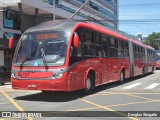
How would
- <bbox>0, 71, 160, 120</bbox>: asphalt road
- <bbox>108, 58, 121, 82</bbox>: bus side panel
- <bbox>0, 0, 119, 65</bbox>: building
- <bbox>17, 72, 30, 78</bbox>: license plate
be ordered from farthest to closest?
<bbox>0, 0, 119, 65</bbox>: building → <bbox>108, 58, 121, 82</bbox>: bus side panel → <bbox>17, 72, 30, 78</bbox>: license plate → <bbox>0, 71, 160, 120</bbox>: asphalt road

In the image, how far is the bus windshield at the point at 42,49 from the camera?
507 inches

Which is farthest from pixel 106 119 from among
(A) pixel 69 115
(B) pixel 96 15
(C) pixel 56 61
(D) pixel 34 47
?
(B) pixel 96 15

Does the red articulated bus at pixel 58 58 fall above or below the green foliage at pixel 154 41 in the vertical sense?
below

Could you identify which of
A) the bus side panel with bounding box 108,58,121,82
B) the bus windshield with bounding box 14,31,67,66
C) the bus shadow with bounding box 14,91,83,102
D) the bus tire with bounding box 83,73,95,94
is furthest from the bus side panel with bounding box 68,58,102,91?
the bus side panel with bounding box 108,58,121,82

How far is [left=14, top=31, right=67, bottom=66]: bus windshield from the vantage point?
12.9 metres

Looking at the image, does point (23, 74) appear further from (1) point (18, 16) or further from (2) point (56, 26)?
(1) point (18, 16)

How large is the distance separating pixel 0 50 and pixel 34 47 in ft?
80.1

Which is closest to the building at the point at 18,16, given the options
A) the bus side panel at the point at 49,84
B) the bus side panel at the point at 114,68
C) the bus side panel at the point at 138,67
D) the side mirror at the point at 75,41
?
the bus side panel at the point at 138,67

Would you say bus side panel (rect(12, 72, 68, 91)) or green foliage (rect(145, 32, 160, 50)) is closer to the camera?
bus side panel (rect(12, 72, 68, 91))

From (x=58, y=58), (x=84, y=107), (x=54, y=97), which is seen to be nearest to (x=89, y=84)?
(x=54, y=97)

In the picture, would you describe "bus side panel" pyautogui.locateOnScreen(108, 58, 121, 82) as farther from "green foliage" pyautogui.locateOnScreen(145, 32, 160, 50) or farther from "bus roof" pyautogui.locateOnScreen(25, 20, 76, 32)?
"green foliage" pyautogui.locateOnScreen(145, 32, 160, 50)

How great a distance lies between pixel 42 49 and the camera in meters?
13.2

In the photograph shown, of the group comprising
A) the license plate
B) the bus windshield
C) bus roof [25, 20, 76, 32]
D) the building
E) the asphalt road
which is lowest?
the asphalt road

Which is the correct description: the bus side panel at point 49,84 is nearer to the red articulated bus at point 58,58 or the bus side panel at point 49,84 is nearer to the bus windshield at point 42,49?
the red articulated bus at point 58,58
